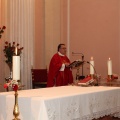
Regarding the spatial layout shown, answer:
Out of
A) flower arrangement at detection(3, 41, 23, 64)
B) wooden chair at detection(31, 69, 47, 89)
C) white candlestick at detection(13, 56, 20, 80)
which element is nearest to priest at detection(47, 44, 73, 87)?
wooden chair at detection(31, 69, 47, 89)

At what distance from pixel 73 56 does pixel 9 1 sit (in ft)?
9.55

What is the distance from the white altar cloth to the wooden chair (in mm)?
5381

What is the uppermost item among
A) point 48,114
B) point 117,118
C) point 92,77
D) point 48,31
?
point 48,31

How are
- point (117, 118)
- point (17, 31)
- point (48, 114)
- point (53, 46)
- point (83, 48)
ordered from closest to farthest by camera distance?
point (48, 114), point (117, 118), point (17, 31), point (83, 48), point (53, 46)

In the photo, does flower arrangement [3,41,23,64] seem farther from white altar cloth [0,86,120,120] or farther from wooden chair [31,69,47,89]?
white altar cloth [0,86,120,120]

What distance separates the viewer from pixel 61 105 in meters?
3.15

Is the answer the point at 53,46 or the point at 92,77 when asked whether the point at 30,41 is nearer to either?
the point at 53,46

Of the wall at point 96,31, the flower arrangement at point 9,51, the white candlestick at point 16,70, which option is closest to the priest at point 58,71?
the flower arrangement at point 9,51

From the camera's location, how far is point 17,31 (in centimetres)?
892

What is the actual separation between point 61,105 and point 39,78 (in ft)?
21.0

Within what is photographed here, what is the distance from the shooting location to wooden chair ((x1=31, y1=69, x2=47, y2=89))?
9239 millimetres

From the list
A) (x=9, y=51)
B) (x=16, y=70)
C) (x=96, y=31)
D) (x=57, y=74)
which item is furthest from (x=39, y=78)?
(x=16, y=70)

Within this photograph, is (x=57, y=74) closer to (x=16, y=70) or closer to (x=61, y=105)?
(x=61, y=105)

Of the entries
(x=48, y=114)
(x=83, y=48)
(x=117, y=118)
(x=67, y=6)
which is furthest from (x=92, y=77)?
(x=67, y=6)
